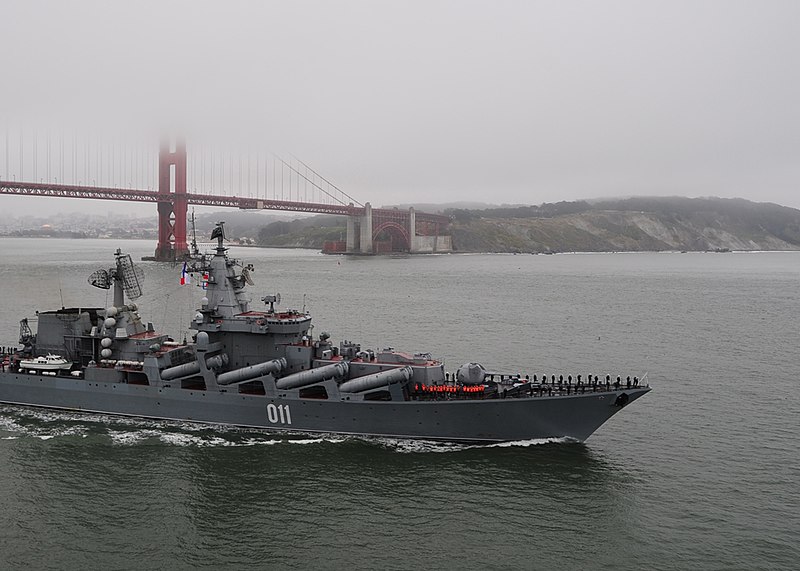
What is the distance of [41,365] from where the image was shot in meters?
28.0

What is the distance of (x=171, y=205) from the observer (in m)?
116

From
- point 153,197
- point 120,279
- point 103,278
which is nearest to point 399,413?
point 120,279

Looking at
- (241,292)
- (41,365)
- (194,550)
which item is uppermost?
(241,292)

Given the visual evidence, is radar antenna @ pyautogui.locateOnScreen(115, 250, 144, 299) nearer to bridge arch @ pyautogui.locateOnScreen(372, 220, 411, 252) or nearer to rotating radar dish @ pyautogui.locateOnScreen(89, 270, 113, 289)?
rotating radar dish @ pyautogui.locateOnScreen(89, 270, 113, 289)

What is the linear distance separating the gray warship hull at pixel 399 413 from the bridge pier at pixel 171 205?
3526 inches

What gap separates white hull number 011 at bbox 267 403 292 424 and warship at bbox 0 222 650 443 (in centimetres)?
4

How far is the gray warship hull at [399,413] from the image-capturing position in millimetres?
23375

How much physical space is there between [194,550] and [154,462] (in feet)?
21.0

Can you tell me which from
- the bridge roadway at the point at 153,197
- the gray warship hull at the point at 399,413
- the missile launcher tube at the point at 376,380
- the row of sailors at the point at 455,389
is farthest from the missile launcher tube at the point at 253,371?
the bridge roadway at the point at 153,197

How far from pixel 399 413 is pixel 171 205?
334 ft

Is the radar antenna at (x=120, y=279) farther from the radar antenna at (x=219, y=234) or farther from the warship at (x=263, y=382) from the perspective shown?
the radar antenna at (x=219, y=234)

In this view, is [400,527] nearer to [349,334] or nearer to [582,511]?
[582,511]

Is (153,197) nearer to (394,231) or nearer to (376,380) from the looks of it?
(394,231)

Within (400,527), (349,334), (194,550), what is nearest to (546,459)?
(400,527)
